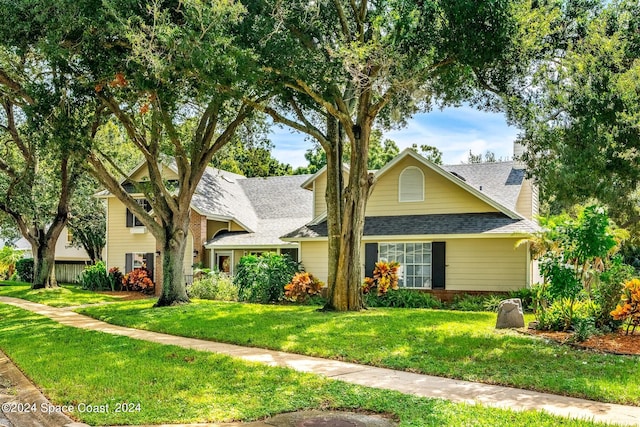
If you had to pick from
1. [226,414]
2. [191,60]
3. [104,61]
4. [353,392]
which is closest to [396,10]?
[191,60]

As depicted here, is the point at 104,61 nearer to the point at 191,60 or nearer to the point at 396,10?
the point at 191,60

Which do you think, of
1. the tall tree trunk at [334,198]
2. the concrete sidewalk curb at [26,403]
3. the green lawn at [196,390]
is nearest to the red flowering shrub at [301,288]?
the tall tree trunk at [334,198]

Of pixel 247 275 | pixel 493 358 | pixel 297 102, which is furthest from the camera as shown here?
pixel 247 275

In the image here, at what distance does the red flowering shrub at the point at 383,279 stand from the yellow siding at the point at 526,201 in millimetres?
6336

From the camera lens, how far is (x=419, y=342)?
35.7 feet

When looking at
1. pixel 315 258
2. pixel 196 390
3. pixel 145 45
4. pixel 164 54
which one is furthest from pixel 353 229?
pixel 196 390

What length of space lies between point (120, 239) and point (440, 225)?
16565 mm

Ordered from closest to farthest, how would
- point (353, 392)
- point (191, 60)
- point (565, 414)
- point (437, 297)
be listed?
point (565, 414), point (353, 392), point (191, 60), point (437, 297)

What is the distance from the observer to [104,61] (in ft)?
43.5

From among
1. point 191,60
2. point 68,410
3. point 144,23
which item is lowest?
point 68,410

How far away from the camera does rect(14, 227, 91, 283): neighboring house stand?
3462 centimetres

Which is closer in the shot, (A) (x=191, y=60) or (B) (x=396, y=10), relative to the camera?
(A) (x=191, y=60)

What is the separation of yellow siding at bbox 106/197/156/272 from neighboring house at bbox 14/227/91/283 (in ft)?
20.2

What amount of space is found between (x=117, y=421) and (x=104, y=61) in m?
9.38
